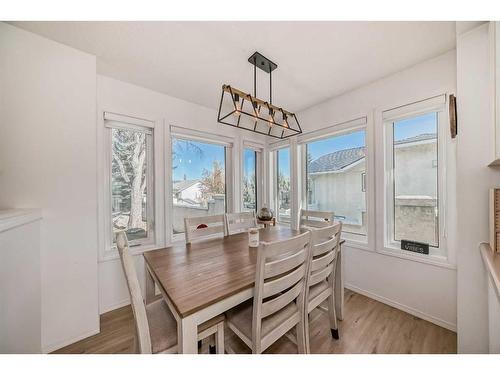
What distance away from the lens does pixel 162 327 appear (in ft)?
3.41

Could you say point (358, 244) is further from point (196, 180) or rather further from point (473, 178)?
point (196, 180)

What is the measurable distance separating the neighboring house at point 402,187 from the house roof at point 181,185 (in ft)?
6.35

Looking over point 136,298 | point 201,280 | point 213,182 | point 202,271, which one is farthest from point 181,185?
point 136,298

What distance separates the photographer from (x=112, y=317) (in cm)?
184

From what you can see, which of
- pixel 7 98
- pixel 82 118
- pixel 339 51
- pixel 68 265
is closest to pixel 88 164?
pixel 82 118

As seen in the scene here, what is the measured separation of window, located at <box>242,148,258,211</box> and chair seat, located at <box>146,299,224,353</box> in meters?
2.10

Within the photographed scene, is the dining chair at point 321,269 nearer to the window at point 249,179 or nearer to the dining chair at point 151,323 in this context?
the dining chair at point 151,323

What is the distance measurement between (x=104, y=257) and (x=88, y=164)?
0.98 m

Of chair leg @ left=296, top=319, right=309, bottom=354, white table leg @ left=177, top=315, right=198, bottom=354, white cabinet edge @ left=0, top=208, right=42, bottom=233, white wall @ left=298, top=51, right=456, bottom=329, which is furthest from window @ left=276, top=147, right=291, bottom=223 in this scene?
white cabinet edge @ left=0, top=208, right=42, bottom=233

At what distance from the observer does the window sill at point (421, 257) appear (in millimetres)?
1667

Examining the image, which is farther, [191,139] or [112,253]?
[191,139]

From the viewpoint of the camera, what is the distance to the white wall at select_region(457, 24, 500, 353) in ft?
3.89

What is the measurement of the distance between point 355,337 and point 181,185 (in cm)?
239
